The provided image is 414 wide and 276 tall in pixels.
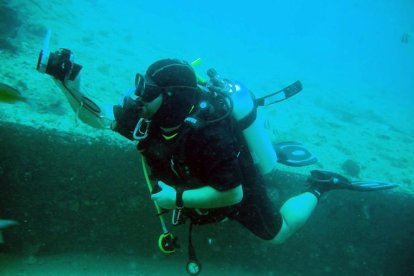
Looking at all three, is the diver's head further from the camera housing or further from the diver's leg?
the diver's leg

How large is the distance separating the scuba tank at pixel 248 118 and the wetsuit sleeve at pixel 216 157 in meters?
0.48

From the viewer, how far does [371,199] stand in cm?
413

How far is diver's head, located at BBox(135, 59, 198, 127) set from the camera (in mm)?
2205

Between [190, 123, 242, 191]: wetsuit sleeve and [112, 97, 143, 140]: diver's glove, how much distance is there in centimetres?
45

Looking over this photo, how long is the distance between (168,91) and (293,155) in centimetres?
236

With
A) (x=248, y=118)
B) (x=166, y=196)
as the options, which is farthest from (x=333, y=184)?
(x=166, y=196)

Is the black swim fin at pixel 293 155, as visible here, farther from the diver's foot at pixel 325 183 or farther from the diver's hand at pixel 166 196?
the diver's hand at pixel 166 196

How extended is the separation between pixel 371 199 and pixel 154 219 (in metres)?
2.79

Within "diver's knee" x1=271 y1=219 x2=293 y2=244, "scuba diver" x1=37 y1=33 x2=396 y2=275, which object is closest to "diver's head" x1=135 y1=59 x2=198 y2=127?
"scuba diver" x1=37 y1=33 x2=396 y2=275

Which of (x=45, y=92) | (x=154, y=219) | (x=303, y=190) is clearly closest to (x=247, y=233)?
(x=303, y=190)

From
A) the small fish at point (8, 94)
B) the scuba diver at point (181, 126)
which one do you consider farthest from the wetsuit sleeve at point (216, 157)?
the small fish at point (8, 94)

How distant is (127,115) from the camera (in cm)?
229

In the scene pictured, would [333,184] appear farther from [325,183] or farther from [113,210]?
[113,210]

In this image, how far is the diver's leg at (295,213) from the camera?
11.7 ft
